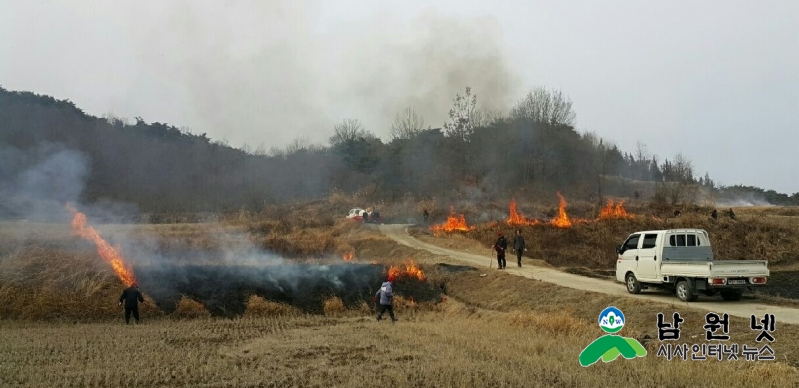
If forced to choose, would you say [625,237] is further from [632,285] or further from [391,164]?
[391,164]

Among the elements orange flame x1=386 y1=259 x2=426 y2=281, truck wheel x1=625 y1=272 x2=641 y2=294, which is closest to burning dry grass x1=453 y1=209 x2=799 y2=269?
orange flame x1=386 y1=259 x2=426 y2=281

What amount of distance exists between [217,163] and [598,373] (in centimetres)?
7191

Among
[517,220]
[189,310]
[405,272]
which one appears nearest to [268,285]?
[189,310]

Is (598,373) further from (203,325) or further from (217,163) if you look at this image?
(217,163)

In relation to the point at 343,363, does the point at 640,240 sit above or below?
above

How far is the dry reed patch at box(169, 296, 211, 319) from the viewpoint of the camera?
Answer: 1955 cm

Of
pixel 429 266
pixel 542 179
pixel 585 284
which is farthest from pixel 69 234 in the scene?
pixel 542 179

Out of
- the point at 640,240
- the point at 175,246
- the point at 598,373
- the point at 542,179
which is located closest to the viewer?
the point at 598,373

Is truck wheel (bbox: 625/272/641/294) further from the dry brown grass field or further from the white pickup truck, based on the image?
the dry brown grass field

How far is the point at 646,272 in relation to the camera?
1828 cm

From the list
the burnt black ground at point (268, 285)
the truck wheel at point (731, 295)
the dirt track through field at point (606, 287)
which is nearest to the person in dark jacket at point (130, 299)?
the burnt black ground at point (268, 285)

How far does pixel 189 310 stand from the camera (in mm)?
19703

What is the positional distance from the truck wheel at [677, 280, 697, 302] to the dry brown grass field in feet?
5.97

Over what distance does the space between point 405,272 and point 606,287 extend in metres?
9.00
